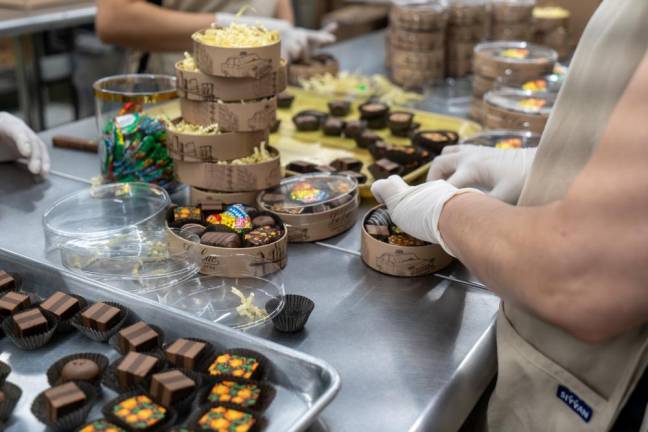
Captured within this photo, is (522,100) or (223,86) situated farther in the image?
(522,100)

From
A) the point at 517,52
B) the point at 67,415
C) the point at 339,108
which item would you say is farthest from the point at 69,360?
the point at 517,52

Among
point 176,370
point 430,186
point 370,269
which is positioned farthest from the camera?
point 370,269

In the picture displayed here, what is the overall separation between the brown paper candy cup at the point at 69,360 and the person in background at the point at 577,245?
0.70 m

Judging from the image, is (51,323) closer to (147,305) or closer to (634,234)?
(147,305)

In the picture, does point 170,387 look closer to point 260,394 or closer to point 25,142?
point 260,394

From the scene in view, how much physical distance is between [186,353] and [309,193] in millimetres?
771

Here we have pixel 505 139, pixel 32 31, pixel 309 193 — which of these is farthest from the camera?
pixel 32 31

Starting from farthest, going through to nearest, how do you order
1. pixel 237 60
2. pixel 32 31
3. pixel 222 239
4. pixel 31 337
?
pixel 32 31
pixel 237 60
pixel 222 239
pixel 31 337

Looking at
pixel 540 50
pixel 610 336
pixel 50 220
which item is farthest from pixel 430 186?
pixel 540 50

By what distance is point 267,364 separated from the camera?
1.32 meters

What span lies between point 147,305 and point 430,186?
2.15 feet

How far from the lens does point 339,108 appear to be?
2777mm

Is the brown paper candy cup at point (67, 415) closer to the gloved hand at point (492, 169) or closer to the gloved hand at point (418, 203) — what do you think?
the gloved hand at point (418, 203)

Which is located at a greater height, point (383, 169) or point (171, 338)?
point (383, 169)
